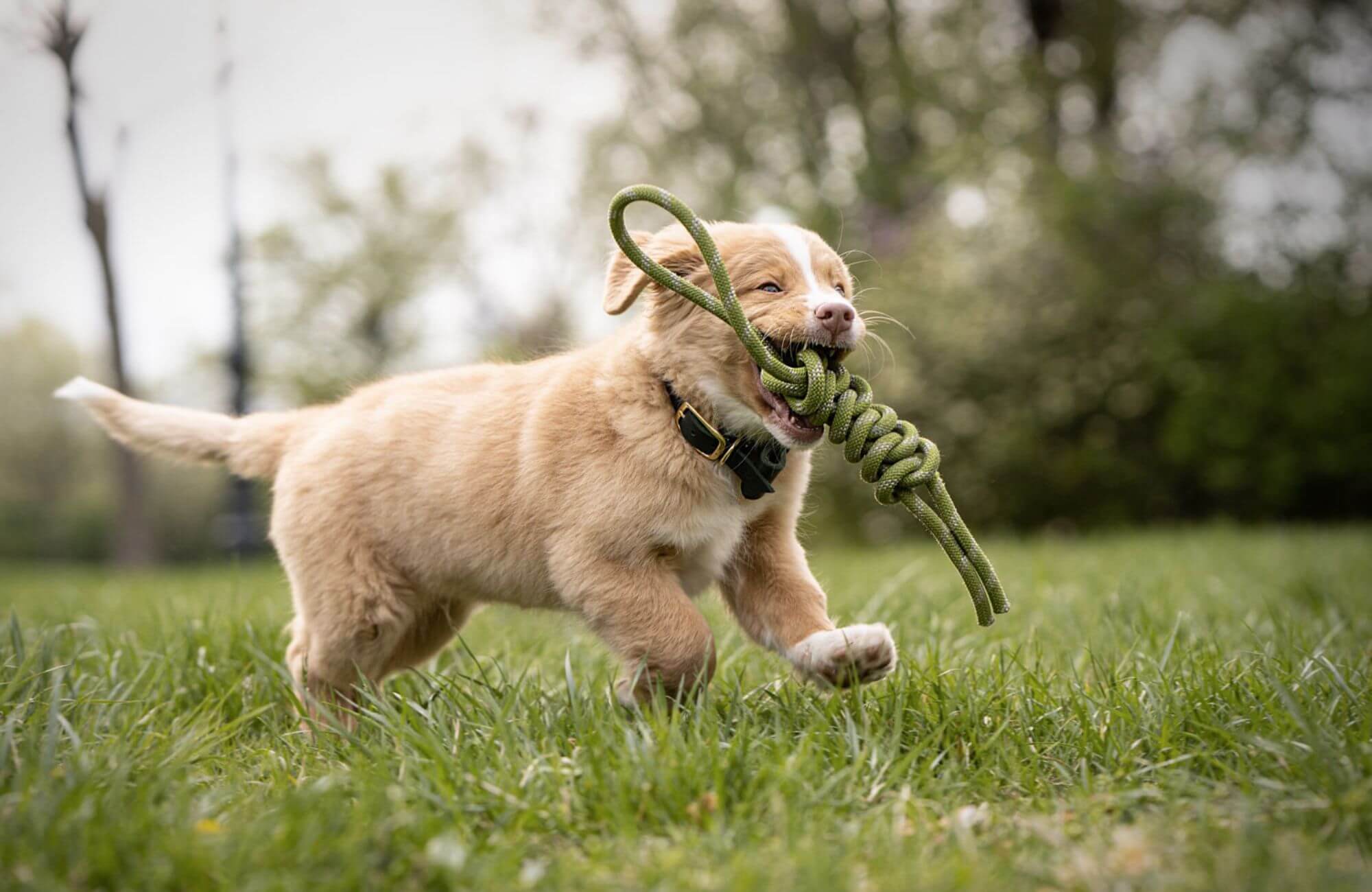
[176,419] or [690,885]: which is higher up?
[176,419]

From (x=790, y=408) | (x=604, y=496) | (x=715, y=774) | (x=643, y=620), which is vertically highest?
(x=790, y=408)

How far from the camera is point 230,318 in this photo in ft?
41.7

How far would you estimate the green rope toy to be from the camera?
8.87ft

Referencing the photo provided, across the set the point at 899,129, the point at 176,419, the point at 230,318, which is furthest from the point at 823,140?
the point at 176,419

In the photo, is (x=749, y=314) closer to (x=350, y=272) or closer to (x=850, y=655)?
(x=850, y=655)

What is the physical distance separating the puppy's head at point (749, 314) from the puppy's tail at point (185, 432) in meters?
1.41

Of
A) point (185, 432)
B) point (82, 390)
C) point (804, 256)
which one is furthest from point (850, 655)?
point (82, 390)

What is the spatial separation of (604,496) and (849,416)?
671mm

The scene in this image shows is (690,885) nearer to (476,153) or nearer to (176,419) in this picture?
(176,419)

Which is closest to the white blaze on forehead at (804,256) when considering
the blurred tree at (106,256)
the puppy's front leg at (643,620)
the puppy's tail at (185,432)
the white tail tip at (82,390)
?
the puppy's front leg at (643,620)

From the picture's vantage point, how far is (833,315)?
8.91 feet

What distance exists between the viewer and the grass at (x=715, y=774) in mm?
1967

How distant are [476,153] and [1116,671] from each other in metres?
16.8

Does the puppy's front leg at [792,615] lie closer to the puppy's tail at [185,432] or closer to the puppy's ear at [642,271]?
the puppy's ear at [642,271]
